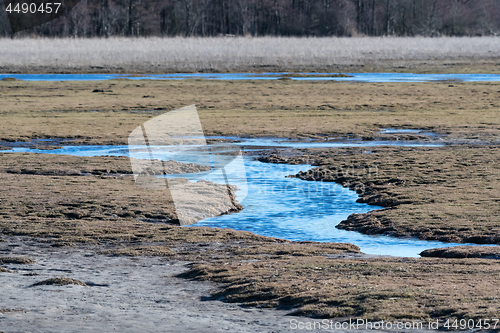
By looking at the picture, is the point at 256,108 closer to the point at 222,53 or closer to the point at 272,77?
the point at 272,77

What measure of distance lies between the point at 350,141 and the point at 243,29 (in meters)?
61.9

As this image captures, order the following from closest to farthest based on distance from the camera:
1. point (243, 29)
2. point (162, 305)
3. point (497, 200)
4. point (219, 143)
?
point (162, 305) → point (497, 200) → point (219, 143) → point (243, 29)

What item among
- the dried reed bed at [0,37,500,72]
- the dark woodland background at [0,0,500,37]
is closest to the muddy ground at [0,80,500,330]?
the dried reed bed at [0,37,500,72]

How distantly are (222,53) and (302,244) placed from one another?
44.3 meters

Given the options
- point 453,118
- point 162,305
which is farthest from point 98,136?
point 162,305

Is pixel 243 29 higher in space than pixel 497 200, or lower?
higher

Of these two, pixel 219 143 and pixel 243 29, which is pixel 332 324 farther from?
pixel 243 29

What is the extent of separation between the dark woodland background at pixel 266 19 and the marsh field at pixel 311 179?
52.1 m

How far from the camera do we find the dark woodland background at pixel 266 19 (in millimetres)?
85125

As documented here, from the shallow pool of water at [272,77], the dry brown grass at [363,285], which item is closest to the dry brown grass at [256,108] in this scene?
the shallow pool of water at [272,77]

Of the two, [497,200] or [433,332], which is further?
[497,200]

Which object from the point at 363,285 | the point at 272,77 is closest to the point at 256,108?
the point at 272,77

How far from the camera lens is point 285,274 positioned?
929 cm

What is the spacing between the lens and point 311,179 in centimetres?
1791
